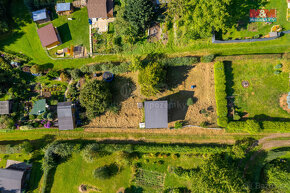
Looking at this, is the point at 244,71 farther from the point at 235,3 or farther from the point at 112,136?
the point at 112,136

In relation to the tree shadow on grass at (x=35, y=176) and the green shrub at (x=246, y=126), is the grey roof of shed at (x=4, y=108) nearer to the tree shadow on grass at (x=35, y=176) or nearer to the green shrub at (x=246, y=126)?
the tree shadow on grass at (x=35, y=176)

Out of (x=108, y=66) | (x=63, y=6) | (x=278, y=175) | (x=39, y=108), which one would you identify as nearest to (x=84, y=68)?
(x=108, y=66)

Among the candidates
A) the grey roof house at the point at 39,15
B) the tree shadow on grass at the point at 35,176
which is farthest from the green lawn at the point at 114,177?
the grey roof house at the point at 39,15

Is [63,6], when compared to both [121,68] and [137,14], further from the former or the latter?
[121,68]

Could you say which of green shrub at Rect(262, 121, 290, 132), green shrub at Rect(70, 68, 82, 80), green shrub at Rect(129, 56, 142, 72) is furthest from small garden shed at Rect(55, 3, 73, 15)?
green shrub at Rect(262, 121, 290, 132)

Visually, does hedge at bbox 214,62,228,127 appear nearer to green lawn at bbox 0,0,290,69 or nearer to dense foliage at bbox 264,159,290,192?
green lawn at bbox 0,0,290,69

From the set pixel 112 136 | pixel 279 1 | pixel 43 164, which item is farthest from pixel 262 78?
pixel 43 164
